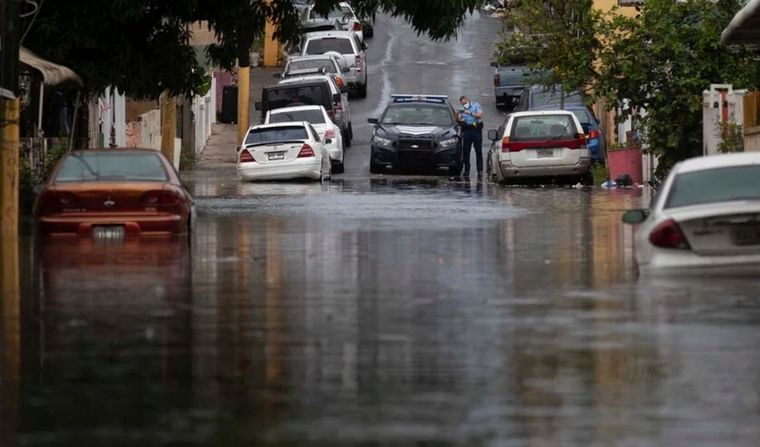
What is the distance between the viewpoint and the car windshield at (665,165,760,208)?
17.5m

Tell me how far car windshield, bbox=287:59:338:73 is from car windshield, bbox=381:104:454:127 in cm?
1807

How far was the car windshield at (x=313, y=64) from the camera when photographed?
64.7 meters

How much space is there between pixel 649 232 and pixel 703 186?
28.3 inches

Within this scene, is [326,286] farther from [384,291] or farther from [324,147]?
[324,147]

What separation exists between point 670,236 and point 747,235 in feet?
2.20

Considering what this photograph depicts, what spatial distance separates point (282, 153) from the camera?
42156mm

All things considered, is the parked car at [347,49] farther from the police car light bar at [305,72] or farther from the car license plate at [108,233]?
the car license plate at [108,233]

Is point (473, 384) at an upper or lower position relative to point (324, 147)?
lower

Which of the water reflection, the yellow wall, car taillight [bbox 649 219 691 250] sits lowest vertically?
the water reflection

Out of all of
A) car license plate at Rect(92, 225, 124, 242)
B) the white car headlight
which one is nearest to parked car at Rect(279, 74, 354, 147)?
the white car headlight

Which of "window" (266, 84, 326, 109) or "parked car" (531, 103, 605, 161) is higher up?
"window" (266, 84, 326, 109)

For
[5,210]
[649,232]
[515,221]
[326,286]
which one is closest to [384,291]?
[326,286]

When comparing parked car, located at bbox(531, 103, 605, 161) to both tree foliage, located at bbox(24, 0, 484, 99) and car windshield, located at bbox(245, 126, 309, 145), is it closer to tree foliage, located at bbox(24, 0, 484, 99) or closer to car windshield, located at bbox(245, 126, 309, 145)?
car windshield, located at bbox(245, 126, 309, 145)

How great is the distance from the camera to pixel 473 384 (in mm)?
11789
